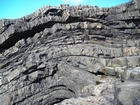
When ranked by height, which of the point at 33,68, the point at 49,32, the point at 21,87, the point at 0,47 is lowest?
the point at 21,87

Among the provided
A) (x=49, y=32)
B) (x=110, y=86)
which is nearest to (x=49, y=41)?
(x=49, y=32)

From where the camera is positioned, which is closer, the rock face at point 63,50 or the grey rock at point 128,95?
the grey rock at point 128,95

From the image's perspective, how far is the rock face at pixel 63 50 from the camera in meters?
10.7

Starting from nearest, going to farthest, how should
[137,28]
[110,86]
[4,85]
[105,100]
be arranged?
[105,100], [110,86], [4,85], [137,28]

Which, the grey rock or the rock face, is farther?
the rock face

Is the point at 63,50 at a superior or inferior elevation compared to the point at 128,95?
superior

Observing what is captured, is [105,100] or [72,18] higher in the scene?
[72,18]

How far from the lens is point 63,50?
38.6 feet

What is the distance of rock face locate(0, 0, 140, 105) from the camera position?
10.7 m

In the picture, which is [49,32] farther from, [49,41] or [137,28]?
[137,28]

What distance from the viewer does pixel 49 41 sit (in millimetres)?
11734

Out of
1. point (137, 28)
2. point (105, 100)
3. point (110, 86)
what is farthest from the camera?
point (137, 28)

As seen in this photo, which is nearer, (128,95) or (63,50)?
(128,95)

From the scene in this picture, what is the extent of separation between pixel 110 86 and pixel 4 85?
294 inches
